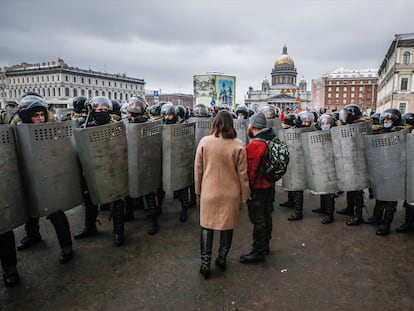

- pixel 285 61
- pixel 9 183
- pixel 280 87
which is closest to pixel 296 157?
pixel 9 183

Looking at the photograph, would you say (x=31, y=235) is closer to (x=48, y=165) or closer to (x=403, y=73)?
(x=48, y=165)

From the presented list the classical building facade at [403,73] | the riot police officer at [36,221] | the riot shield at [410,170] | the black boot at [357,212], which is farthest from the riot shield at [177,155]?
the classical building facade at [403,73]

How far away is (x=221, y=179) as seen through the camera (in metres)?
3.12

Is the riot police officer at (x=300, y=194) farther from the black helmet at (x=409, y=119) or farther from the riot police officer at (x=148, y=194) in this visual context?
the riot police officer at (x=148, y=194)

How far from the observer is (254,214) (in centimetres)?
352

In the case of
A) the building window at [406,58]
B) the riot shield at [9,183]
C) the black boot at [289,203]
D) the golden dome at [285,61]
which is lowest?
the black boot at [289,203]

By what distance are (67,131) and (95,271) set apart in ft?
5.66

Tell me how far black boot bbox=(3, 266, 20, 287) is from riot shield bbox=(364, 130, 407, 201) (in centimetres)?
490

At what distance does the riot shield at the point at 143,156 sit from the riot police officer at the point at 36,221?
1.00 metres

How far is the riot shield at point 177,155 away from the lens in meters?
4.40

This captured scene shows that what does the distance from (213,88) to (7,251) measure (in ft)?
91.1

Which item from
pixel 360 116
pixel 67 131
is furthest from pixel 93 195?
pixel 360 116

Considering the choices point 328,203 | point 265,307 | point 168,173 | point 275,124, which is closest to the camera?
point 265,307

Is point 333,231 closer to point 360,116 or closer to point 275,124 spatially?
point 360,116
